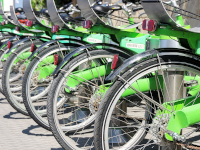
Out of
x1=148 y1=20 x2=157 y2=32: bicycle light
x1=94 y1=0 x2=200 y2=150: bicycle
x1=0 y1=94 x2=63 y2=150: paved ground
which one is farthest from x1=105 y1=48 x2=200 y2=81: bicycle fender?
x1=0 y1=94 x2=63 y2=150: paved ground

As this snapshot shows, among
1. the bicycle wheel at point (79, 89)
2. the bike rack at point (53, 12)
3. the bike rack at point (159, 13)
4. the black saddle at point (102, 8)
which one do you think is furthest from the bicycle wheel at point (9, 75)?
the bike rack at point (159, 13)

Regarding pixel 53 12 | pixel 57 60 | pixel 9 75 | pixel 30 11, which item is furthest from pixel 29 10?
pixel 57 60

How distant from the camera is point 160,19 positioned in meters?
2.52

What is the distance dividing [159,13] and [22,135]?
2.47 m

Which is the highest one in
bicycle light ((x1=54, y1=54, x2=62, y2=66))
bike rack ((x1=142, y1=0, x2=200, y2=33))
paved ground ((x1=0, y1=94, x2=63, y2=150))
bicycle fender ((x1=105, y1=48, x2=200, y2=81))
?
bike rack ((x1=142, y1=0, x2=200, y2=33))

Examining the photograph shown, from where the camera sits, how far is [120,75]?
8.28 ft

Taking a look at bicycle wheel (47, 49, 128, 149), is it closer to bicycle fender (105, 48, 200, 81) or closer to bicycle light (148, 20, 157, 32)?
bicycle fender (105, 48, 200, 81)

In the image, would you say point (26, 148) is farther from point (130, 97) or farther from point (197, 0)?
point (197, 0)

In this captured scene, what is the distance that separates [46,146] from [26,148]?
20 cm

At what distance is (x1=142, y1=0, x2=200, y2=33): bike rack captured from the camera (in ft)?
7.82

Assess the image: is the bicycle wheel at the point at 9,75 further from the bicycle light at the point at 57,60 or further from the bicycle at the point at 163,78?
the bicycle at the point at 163,78

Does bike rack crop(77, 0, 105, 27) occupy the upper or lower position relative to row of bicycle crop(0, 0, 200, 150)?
upper

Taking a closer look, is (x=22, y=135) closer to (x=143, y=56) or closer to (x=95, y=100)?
(x=95, y=100)

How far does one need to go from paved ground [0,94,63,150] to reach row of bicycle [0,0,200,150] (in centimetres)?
19
